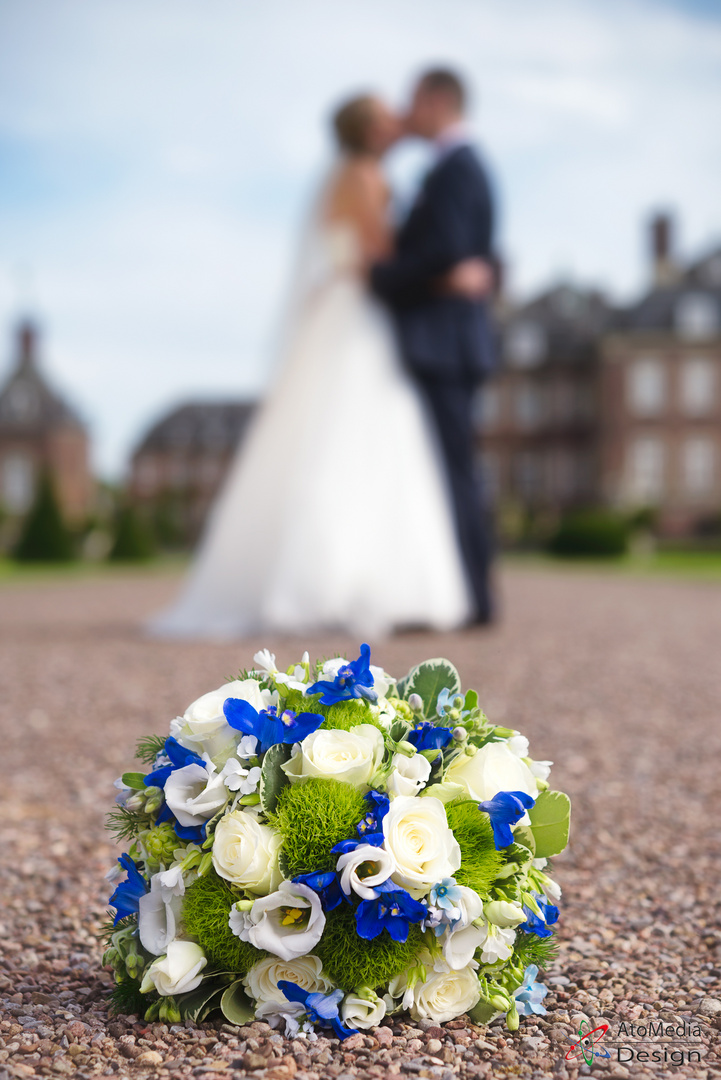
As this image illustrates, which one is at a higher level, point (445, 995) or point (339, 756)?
point (339, 756)

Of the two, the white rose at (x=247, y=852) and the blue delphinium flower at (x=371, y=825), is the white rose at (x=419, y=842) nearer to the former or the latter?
the blue delphinium flower at (x=371, y=825)

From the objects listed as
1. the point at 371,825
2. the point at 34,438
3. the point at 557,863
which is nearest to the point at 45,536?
the point at 34,438

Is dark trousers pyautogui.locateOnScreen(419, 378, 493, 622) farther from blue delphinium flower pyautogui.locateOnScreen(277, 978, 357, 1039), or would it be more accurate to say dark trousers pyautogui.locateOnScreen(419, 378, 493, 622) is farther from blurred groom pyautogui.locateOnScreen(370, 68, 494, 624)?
blue delphinium flower pyautogui.locateOnScreen(277, 978, 357, 1039)

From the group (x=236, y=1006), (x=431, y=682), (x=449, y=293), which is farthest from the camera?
(x=449, y=293)

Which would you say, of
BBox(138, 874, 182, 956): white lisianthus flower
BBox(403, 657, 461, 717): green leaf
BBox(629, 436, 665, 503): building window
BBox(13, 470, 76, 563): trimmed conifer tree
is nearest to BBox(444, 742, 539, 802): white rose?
BBox(403, 657, 461, 717): green leaf

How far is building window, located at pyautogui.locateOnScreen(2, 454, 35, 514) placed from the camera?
37.2m

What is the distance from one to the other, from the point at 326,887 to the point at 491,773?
0.31m

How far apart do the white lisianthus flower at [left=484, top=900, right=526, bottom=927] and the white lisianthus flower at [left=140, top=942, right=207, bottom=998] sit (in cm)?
44

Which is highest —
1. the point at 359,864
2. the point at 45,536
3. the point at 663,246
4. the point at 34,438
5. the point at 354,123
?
the point at 354,123

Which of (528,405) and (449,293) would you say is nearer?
(449,293)

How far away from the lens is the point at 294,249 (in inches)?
285

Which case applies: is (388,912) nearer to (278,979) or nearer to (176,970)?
(278,979)

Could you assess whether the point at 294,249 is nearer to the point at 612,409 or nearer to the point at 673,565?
the point at 673,565

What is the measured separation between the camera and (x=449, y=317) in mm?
7129
